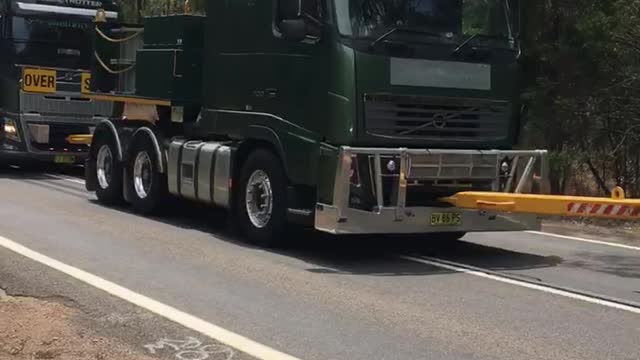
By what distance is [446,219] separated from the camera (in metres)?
9.88

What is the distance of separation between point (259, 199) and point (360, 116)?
1.93 meters

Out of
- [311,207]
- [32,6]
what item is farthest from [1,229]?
[32,6]

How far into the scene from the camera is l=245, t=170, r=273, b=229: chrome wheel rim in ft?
34.4

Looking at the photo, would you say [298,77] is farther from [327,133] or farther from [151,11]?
[151,11]

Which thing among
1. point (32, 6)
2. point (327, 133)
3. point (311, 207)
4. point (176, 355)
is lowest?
point (176, 355)

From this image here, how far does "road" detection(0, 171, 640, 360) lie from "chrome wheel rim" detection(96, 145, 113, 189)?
1.54 m

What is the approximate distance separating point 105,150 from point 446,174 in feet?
21.5

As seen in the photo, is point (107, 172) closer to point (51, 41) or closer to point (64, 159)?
point (64, 159)

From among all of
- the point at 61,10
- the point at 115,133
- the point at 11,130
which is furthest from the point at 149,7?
the point at 115,133

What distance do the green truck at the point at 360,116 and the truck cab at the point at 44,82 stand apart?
7818mm

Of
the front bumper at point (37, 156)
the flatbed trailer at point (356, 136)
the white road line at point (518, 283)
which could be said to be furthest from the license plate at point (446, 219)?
the front bumper at point (37, 156)

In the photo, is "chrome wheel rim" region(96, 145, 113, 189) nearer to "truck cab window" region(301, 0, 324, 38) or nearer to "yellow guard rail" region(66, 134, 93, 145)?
"yellow guard rail" region(66, 134, 93, 145)

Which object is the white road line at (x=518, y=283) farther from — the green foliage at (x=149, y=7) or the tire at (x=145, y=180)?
the green foliage at (x=149, y=7)

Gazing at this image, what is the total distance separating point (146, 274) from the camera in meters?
8.77
